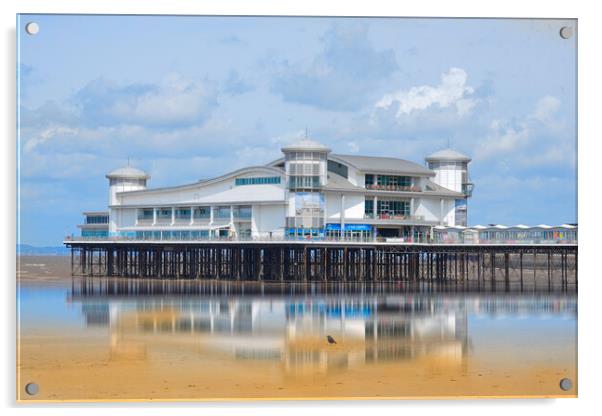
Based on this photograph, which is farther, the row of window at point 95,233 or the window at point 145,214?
the row of window at point 95,233

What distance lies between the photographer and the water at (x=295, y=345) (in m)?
19.9

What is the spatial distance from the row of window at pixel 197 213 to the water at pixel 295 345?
462 inches

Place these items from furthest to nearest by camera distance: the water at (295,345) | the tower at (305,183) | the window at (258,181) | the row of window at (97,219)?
1. the row of window at (97,219)
2. the window at (258,181)
3. the tower at (305,183)
4. the water at (295,345)

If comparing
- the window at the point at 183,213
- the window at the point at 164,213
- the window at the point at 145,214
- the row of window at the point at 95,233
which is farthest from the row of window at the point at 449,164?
the row of window at the point at 95,233

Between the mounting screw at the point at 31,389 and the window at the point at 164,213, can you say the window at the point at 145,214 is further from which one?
the mounting screw at the point at 31,389

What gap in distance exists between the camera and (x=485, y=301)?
38188 mm

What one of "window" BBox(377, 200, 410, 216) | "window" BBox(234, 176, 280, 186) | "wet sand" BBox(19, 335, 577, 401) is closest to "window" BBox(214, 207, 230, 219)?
"window" BBox(234, 176, 280, 186)

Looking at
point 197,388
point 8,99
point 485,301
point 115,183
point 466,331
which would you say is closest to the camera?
point 8,99

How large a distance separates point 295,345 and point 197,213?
98.0 feet

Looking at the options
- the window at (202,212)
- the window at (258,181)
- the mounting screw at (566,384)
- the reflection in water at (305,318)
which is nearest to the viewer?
the mounting screw at (566,384)

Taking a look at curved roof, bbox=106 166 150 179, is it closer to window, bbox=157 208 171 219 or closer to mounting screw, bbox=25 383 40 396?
window, bbox=157 208 171 219

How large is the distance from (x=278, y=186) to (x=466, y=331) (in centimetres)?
2358

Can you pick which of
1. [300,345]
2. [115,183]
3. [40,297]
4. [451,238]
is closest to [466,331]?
[300,345]

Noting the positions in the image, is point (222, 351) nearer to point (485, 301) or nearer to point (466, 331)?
point (466, 331)
